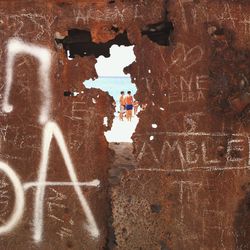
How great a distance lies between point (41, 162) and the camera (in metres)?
3.02

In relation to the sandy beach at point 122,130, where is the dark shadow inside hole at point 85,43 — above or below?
above

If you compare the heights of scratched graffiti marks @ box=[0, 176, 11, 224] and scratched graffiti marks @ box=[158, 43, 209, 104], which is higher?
scratched graffiti marks @ box=[158, 43, 209, 104]

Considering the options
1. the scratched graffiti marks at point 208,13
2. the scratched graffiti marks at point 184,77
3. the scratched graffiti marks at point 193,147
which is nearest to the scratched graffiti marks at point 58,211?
the scratched graffiti marks at point 193,147

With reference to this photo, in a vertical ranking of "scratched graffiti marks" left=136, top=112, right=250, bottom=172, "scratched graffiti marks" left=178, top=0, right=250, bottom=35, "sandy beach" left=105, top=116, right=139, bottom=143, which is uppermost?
"scratched graffiti marks" left=178, top=0, right=250, bottom=35

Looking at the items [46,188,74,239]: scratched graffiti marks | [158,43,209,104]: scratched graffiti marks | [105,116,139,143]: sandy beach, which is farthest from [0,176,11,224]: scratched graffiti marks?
[105,116,139,143]: sandy beach

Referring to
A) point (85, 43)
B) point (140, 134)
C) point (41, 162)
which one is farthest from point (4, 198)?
point (85, 43)

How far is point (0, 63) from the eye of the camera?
3012mm

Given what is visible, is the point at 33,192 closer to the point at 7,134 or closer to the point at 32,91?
the point at 7,134

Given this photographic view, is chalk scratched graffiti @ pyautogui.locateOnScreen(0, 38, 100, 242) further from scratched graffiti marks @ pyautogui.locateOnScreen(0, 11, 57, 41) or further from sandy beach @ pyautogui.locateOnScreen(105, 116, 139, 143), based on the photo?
sandy beach @ pyautogui.locateOnScreen(105, 116, 139, 143)

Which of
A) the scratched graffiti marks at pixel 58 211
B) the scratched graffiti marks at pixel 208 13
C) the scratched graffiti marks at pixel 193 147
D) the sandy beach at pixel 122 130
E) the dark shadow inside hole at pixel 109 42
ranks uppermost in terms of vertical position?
the scratched graffiti marks at pixel 208 13

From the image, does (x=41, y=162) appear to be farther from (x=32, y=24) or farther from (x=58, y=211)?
(x=32, y=24)

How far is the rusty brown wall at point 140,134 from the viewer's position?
289cm

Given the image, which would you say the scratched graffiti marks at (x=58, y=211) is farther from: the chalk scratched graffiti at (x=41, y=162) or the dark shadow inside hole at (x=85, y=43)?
the dark shadow inside hole at (x=85, y=43)

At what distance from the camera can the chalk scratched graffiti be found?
2986 mm
